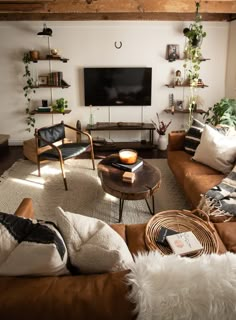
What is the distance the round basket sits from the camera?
1.69 m

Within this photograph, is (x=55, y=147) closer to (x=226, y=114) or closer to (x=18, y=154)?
(x=18, y=154)

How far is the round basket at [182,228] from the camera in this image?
169 centimetres

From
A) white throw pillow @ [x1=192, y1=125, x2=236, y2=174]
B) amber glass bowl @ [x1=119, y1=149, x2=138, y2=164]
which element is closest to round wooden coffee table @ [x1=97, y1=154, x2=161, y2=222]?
amber glass bowl @ [x1=119, y1=149, x2=138, y2=164]

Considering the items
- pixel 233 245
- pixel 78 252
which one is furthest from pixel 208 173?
pixel 78 252

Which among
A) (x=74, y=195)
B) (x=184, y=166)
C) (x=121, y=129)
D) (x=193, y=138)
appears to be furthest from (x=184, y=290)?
(x=121, y=129)

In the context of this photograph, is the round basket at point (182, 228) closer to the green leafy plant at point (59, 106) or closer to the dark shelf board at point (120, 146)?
the dark shelf board at point (120, 146)

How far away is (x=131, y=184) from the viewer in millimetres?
2629

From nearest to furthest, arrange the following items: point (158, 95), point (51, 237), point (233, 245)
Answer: point (51, 237), point (233, 245), point (158, 95)

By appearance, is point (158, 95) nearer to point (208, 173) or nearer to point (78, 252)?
point (208, 173)

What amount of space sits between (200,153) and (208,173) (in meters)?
0.31

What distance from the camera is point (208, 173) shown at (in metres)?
2.95

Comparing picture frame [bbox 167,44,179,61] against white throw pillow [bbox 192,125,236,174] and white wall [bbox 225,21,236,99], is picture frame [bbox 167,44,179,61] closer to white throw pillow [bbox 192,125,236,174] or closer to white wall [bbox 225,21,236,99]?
white wall [bbox 225,21,236,99]

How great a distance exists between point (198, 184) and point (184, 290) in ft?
5.80

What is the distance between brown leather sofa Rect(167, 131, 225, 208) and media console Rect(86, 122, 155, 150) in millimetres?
1445
